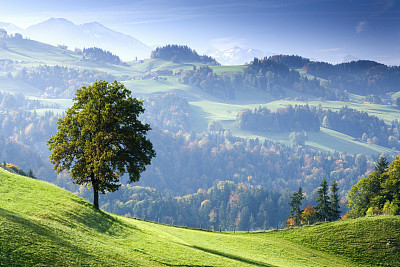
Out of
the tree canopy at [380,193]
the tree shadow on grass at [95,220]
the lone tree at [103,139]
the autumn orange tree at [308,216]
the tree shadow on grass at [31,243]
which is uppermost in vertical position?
the lone tree at [103,139]

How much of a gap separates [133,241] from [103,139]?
13701mm

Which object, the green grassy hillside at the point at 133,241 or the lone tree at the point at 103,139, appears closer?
the green grassy hillside at the point at 133,241

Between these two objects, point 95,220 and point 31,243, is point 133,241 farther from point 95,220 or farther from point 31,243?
point 31,243

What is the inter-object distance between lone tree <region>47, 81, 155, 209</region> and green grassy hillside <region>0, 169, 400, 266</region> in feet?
13.4

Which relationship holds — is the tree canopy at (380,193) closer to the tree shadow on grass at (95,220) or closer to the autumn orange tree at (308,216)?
the autumn orange tree at (308,216)

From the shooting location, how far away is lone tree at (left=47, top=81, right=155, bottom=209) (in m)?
44.2

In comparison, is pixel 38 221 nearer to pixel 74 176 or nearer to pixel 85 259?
pixel 85 259

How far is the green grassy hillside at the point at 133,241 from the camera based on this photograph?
26.4m

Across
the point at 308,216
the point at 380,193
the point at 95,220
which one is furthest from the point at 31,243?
the point at 308,216

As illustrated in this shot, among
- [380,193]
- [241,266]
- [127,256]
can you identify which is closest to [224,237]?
[241,266]

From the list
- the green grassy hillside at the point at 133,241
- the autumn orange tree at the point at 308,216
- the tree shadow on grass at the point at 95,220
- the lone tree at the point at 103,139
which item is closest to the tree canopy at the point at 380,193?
the autumn orange tree at the point at 308,216

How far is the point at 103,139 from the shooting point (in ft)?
146

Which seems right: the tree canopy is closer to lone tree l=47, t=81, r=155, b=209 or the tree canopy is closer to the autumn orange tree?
the autumn orange tree

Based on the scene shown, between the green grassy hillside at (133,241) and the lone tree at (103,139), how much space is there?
4069mm
